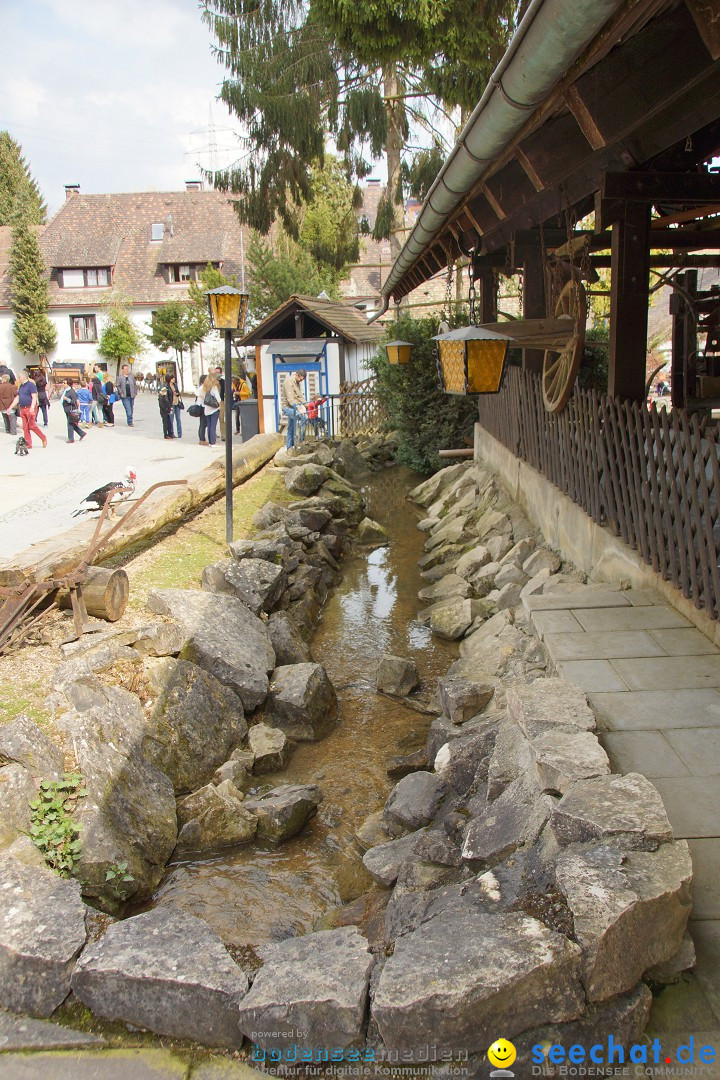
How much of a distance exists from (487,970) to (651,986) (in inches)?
23.3

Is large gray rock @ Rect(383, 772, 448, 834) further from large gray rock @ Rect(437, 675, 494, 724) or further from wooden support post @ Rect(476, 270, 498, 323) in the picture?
wooden support post @ Rect(476, 270, 498, 323)

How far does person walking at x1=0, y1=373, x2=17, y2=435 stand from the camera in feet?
65.9

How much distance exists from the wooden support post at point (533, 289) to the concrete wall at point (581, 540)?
134cm

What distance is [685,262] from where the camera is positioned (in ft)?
35.4

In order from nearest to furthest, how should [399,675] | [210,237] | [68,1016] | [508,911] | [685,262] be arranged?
[508,911]
[68,1016]
[399,675]
[685,262]
[210,237]

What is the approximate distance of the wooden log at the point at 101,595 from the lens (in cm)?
687

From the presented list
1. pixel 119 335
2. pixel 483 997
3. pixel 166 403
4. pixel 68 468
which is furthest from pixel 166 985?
pixel 119 335

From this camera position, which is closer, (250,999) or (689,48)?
(250,999)

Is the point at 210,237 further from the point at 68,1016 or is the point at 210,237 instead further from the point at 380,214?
the point at 68,1016

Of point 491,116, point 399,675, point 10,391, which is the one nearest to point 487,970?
point 491,116

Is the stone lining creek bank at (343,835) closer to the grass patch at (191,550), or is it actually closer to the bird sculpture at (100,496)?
the grass patch at (191,550)

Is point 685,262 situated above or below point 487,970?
above

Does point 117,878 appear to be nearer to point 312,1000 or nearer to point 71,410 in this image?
point 312,1000

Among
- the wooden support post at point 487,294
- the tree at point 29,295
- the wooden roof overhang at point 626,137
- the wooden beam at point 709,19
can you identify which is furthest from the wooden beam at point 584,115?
the tree at point 29,295
